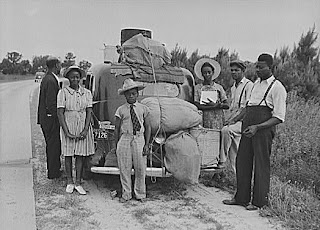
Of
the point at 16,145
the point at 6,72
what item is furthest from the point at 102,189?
the point at 6,72

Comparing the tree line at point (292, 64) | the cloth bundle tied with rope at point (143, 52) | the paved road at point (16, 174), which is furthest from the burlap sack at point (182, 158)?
the tree line at point (292, 64)

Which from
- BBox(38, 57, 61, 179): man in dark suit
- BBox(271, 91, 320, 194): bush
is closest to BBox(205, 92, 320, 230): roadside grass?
BBox(271, 91, 320, 194): bush

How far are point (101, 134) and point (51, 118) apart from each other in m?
0.98

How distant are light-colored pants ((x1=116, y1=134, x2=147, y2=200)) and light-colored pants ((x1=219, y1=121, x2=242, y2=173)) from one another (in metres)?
1.22

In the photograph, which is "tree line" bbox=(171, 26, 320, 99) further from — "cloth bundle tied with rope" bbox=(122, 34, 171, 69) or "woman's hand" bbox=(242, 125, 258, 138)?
"woman's hand" bbox=(242, 125, 258, 138)

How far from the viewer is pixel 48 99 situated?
742 centimetres

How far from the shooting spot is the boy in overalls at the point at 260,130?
584 centimetres

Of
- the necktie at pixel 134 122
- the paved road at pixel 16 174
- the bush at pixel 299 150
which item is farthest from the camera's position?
the bush at pixel 299 150

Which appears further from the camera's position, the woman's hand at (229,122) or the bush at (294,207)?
the woman's hand at (229,122)

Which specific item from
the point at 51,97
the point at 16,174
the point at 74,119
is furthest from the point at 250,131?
the point at 16,174

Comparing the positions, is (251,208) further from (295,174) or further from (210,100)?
(295,174)

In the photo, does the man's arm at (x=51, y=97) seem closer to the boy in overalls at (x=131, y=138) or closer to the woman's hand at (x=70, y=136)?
the woman's hand at (x=70, y=136)

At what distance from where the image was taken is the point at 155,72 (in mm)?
7418

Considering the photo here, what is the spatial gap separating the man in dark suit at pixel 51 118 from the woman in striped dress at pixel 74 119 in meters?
0.76
